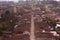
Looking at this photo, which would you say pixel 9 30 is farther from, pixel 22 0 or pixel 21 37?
pixel 22 0

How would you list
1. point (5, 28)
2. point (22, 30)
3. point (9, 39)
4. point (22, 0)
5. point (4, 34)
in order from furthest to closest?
point (22, 0)
point (5, 28)
point (22, 30)
point (4, 34)
point (9, 39)

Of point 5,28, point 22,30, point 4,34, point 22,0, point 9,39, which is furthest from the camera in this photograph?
point 22,0

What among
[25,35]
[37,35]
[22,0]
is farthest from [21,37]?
[22,0]

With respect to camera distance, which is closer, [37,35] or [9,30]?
[37,35]

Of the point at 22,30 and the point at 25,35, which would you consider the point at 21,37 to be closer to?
the point at 25,35

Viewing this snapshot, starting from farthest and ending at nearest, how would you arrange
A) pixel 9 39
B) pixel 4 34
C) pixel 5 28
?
pixel 5 28 → pixel 4 34 → pixel 9 39

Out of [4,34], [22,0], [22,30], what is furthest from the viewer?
[22,0]

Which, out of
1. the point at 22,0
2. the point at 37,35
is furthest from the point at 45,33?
the point at 22,0

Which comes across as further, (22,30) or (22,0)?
(22,0)
